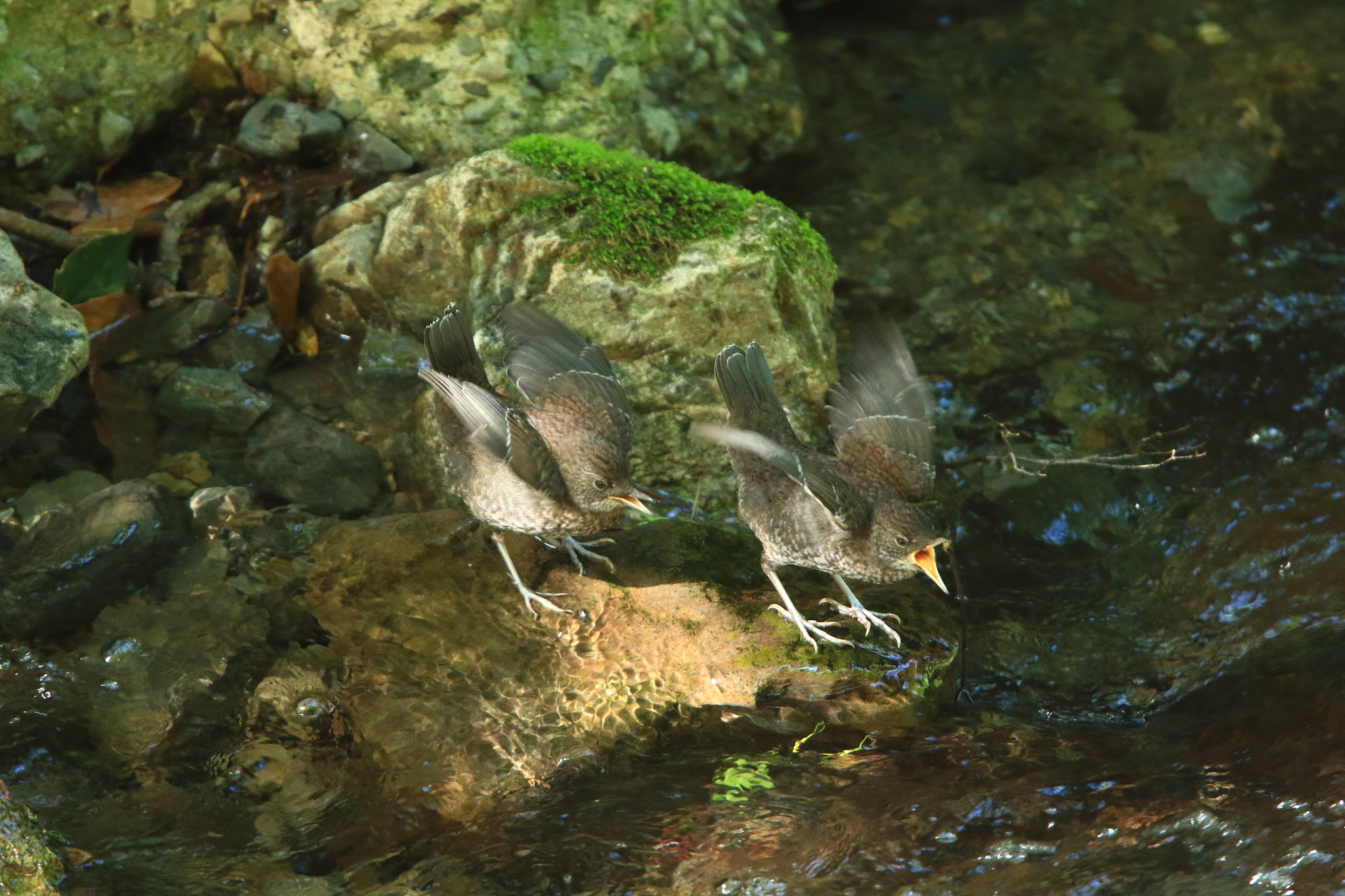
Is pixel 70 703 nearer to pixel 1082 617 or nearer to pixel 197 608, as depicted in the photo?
pixel 197 608

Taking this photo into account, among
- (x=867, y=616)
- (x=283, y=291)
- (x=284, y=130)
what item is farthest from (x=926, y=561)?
(x=284, y=130)

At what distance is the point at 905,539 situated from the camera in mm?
3980

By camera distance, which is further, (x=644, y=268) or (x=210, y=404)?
(x=210, y=404)

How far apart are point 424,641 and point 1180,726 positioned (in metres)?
2.90

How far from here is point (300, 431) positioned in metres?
→ 5.32

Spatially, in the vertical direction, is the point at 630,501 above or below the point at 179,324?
below

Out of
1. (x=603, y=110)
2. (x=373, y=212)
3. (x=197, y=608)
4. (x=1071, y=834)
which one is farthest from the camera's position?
(x=603, y=110)

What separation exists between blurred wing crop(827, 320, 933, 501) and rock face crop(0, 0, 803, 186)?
2.74 metres

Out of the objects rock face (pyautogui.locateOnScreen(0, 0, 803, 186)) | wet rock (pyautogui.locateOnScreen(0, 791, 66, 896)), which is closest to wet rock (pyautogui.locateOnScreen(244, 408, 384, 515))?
rock face (pyautogui.locateOnScreen(0, 0, 803, 186))

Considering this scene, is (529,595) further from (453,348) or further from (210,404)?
(210,404)

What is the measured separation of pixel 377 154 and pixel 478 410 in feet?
8.99

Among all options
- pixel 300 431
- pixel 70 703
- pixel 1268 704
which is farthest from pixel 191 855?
pixel 1268 704

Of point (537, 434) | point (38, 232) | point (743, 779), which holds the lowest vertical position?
point (743, 779)

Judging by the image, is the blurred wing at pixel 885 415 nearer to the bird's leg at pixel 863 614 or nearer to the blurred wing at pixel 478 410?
the bird's leg at pixel 863 614
